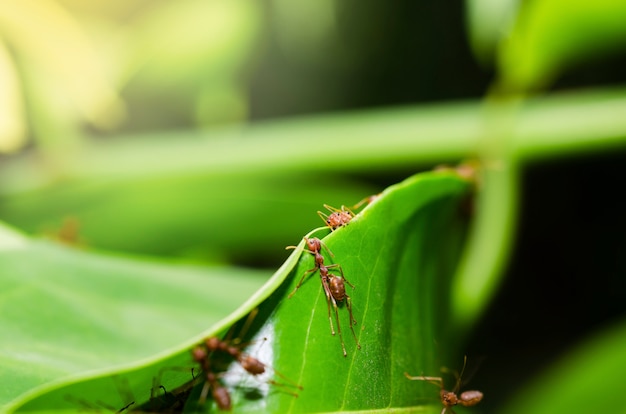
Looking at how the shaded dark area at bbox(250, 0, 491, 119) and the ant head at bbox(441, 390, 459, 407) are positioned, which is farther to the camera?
the shaded dark area at bbox(250, 0, 491, 119)

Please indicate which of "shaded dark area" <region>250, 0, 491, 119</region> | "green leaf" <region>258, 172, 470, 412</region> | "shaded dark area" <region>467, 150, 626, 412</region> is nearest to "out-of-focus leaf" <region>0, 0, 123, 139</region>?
"shaded dark area" <region>250, 0, 491, 119</region>

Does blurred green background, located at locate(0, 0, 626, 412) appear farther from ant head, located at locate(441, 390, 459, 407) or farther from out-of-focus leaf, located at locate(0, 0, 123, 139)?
ant head, located at locate(441, 390, 459, 407)

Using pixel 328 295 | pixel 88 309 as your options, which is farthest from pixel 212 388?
pixel 88 309

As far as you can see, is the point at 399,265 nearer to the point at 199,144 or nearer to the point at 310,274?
the point at 310,274

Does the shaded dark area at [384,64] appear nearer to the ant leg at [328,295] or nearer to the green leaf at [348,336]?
the green leaf at [348,336]

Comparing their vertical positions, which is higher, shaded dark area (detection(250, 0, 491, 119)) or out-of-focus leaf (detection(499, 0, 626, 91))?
shaded dark area (detection(250, 0, 491, 119))

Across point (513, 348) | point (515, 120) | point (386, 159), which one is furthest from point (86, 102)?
point (513, 348)

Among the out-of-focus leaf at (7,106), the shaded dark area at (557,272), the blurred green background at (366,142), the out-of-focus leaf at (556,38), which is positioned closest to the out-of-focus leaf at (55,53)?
the blurred green background at (366,142)
